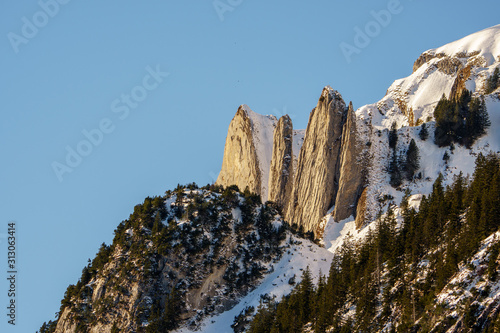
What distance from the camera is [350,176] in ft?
559

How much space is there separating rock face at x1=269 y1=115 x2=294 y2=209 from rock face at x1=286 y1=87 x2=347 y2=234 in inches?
219

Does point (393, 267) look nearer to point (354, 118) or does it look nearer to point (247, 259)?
point (247, 259)

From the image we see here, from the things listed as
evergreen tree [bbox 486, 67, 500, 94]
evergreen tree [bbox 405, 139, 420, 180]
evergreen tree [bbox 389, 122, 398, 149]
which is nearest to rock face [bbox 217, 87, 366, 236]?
evergreen tree [bbox 389, 122, 398, 149]

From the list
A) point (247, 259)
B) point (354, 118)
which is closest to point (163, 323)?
point (247, 259)

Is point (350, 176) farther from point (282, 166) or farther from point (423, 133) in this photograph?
point (282, 166)

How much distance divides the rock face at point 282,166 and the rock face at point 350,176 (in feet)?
65.7

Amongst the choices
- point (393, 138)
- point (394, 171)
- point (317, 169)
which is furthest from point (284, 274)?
point (393, 138)

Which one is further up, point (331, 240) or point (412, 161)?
point (412, 161)

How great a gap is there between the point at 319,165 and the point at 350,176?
406 inches

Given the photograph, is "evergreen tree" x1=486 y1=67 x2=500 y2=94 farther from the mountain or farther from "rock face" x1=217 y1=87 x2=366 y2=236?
"rock face" x1=217 y1=87 x2=366 y2=236

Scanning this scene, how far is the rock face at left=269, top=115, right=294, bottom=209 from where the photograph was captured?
622ft

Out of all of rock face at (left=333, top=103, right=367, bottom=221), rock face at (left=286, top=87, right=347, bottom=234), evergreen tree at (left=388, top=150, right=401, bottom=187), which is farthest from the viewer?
rock face at (left=286, top=87, right=347, bottom=234)

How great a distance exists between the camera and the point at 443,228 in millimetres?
114375

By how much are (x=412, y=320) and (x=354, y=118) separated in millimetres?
89493
